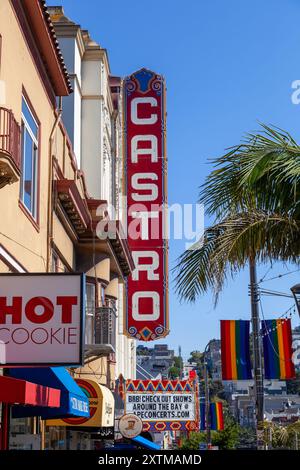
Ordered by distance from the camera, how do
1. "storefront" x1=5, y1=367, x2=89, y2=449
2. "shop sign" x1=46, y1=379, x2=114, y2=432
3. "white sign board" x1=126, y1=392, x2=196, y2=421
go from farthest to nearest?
"white sign board" x1=126, y1=392, x2=196, y2=421 → "shop sign" x1=46, y1=379, x2=114, y2=432 → "storefront" x1=5, y1=367, x2=89, y2=449

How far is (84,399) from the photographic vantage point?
1619 cm

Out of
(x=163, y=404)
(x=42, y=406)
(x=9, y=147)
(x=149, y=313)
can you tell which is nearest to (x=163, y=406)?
(x=163, y=404)

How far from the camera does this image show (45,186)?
55.4 feet

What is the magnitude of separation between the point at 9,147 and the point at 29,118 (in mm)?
4517

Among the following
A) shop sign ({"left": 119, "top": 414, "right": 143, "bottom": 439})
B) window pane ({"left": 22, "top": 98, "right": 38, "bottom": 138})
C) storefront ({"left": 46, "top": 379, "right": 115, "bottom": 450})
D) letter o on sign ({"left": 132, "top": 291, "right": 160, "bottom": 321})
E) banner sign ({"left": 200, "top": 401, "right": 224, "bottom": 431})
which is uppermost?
window pane ({"left": 22, "top": 98, "right": 38, "bottom": 138})

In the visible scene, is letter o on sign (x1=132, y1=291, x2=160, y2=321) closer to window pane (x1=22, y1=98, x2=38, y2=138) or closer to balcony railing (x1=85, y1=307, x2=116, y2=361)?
balcony railing (x1=85, y1=307, x2=116, y2=361)

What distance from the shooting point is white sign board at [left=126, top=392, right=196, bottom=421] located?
1188 inches

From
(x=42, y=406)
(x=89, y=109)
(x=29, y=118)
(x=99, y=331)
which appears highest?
(x=89, y=109)

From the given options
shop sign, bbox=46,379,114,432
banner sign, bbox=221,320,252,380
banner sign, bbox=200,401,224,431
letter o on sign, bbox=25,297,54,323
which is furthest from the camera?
banner sign, bbox=200,401,224,431

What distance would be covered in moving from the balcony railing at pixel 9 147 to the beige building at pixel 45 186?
0.05ft

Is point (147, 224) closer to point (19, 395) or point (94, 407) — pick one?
point (94, 407)

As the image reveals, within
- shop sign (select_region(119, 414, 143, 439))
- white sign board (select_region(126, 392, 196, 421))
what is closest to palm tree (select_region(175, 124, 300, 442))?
shop sign (select_region(119, 414, 143, 439))

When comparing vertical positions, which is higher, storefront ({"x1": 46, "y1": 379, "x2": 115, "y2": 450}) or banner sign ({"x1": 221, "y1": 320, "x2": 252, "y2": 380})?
banner sign ({"x1": 221, "y1": 320, "x2": 252, "y2": 380})

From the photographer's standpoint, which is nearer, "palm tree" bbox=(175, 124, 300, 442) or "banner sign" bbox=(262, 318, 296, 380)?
"palm tree" bbox=(175, 124, 300, 442)
